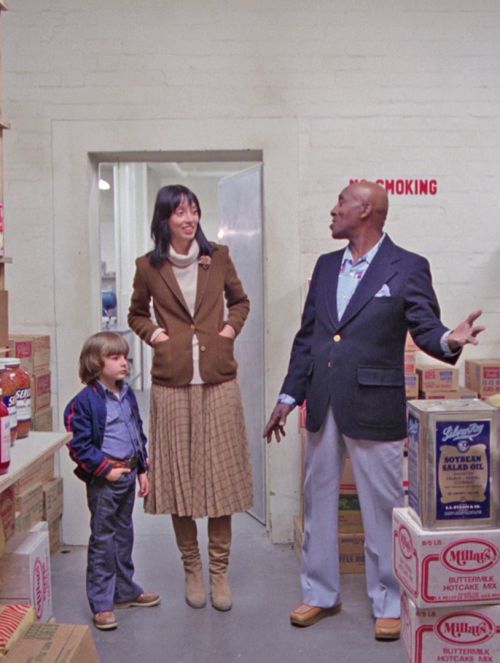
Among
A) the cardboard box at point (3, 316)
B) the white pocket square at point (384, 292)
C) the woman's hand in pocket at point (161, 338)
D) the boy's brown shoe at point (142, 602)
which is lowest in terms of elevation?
the boy's brown shoe at point (142, 602)

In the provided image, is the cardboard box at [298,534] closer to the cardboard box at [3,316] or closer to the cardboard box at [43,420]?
the cardboard box at [43,420]

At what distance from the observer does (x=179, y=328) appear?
2.89 metres

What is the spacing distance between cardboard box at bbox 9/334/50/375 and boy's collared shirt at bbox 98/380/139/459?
759 millimetres

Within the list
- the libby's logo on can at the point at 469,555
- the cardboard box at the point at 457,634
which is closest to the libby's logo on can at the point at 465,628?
the cardboard box at the point at 457,634

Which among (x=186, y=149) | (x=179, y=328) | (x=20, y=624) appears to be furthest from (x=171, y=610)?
(x=186, y=149)

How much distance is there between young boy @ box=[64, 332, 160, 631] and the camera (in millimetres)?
2691

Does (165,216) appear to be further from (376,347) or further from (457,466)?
(457,466)

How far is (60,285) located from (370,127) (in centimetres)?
167

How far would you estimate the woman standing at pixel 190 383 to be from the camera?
2.88m

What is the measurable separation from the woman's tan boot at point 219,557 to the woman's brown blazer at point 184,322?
58cm

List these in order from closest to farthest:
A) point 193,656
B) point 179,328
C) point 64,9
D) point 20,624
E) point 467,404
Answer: point 20,624 → point 467,404 → point 193,656 → point 179,328 → point 64,9

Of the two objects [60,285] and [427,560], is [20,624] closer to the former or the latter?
[427,560]

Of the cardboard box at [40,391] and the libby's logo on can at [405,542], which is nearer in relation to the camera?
the libby's logo on can at [405,542]

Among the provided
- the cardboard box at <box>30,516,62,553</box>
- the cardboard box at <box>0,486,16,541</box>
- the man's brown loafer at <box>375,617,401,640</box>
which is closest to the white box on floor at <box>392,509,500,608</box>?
the man's brown loafer at <box>375,617,401,640</box>
